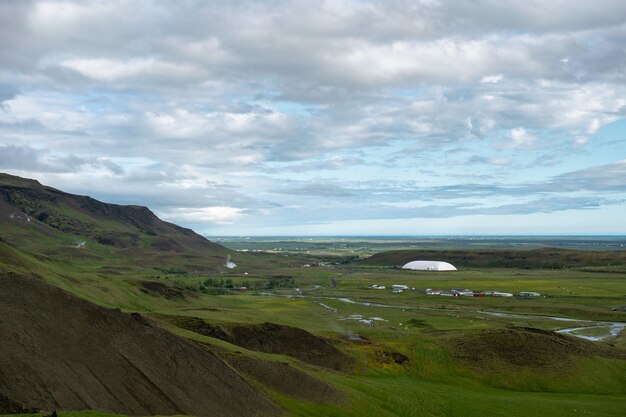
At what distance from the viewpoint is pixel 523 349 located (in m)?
78.9

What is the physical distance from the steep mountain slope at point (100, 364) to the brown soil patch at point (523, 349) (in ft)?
129

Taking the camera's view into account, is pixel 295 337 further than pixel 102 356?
Yes

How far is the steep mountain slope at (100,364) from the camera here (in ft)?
126

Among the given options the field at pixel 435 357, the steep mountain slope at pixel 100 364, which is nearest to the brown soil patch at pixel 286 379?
the field at pixel 435 357

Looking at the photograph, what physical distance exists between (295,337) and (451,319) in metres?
60.2

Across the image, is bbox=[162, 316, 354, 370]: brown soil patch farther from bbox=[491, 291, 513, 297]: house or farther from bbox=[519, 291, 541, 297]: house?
bbox=[519, 291, 541, 297]: house

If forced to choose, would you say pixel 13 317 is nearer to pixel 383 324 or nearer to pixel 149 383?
pixel 149 383

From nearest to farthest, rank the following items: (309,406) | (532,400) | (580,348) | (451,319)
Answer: (309,406) < (532,400) < (580,348) < (451,319)

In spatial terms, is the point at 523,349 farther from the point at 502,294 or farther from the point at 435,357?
the point at 502,294

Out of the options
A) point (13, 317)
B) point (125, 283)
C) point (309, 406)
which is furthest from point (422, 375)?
point (125, 283)

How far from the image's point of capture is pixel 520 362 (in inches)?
3027

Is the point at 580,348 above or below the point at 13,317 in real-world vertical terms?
below

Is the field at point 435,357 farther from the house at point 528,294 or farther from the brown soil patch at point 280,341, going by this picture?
the house at point 528,294

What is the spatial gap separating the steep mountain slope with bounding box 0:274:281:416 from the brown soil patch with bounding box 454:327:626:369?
39263 mm
